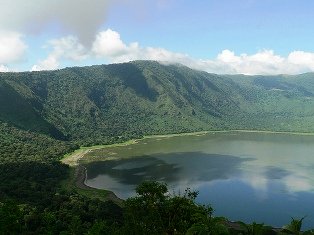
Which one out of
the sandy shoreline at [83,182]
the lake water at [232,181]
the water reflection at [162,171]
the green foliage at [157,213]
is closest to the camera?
the green foliage at [157,213]

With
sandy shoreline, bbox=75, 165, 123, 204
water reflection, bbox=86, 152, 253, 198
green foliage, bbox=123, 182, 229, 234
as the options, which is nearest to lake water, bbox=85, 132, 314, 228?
water reflection, bbox=86, 152, 253, 198

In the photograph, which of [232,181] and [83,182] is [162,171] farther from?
[83,182]

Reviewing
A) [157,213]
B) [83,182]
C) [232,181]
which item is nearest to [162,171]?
[232,181]

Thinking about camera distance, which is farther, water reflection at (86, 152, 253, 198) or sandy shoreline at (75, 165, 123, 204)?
water reflection at (86, 152, 253, 198)

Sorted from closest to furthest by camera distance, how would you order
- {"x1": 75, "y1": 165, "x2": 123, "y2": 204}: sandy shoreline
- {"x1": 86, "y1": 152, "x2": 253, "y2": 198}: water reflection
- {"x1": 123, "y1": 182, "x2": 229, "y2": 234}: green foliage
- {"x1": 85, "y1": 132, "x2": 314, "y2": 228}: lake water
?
{"x1": 123, "y1": 182, "x2": 229, "y2": 234}: green foliage → {"x1": 85, "y1": 132, "x2": 314, "y2": 228}: lake water → {"x1": 75, "y1": 165, "x2": 123, "y2": 204}: sandy shoreline → {"x1": 86, "y1": 152, "x2": 253, "y2": 198}: water reflection

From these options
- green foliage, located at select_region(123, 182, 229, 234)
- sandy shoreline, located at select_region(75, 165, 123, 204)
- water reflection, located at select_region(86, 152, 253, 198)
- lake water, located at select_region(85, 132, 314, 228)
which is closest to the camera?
green foliage, located at select_region(123, 182, 229, 234)

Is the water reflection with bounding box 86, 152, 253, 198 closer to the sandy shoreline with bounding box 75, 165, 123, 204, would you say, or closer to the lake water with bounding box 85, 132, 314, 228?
the lake water with bounding box 85, 132, 314, 228

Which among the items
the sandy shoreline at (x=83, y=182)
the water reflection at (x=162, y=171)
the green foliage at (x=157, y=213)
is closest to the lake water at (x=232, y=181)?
the water reflection at (x=162, y=171)

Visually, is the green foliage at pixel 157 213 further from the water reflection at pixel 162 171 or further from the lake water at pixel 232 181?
the water reflection at pixel 162 171

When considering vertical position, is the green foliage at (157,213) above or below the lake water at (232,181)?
above

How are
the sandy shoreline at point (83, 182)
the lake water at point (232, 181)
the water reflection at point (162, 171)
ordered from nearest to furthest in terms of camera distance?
1. the lake water at point (232, 181)
2. the sandy shoreline at point (83, 182)
3. the water reflection at point (162, 171)

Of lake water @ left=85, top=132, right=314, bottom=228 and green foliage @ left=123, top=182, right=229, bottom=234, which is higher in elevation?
green foliage @ left=123, top=182, right=229, bottom=234

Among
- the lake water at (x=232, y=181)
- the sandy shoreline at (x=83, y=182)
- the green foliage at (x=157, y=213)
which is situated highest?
the green foliage at (x=157, y=213)
